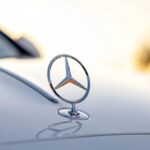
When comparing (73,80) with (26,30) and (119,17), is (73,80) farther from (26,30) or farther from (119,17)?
(119,17)

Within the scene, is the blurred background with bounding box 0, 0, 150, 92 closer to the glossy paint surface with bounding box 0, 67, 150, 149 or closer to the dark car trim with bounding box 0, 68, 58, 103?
the dark car trim with bounding box 0, 68, 58, 103

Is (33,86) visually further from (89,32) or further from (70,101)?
(89,32)

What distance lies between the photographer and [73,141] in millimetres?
1376

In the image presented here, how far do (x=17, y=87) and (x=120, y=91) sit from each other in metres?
0.46

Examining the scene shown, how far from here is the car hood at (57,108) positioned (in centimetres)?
140

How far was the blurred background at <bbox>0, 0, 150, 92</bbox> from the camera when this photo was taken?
2.33 m

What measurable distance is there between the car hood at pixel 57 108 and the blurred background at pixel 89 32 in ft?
0.23

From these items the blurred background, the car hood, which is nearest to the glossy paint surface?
the car hood

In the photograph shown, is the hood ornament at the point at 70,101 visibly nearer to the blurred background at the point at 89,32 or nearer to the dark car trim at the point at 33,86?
the dark car trim at the point at 33,86

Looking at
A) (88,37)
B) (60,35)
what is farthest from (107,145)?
(88,37)

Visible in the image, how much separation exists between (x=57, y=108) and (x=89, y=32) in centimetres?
335

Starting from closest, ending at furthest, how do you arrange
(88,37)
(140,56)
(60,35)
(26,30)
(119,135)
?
(119,135) → (26,30) → (60,35) → (88,37) → (140,56)

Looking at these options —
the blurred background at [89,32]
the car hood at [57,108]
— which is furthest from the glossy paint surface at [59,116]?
the blurred background at [89,32]

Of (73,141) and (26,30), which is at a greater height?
(26,30)
